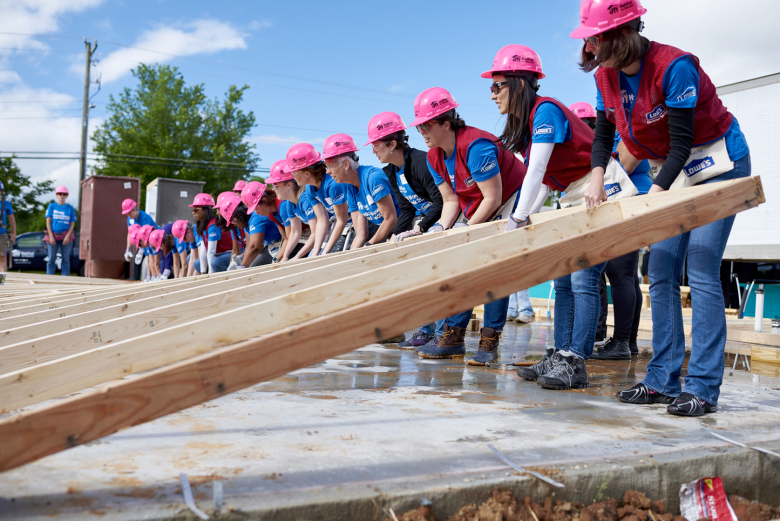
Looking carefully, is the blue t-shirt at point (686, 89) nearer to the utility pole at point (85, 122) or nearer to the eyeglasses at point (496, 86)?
the eyeglasses at point (496, 86)

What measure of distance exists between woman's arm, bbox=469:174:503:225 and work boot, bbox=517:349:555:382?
1206 millimetres

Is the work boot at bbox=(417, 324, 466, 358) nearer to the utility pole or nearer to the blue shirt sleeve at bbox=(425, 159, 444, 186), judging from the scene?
the blue shirt sleeve at bbox=(425, 159, 444, 186)

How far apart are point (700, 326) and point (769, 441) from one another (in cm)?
68

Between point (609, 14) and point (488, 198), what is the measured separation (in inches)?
70.5

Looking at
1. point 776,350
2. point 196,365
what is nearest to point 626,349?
point 776,350

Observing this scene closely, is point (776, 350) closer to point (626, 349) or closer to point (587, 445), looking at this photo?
point (626, 349)

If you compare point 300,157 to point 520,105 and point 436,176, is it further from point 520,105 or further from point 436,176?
point 520,105

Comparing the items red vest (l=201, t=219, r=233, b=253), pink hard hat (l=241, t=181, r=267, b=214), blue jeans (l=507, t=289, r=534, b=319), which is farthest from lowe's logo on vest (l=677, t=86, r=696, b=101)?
red vest (l=201, t=219, r=233, b=253)

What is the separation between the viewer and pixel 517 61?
3.69m

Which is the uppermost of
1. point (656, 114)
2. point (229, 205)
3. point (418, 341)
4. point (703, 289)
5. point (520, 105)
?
point (520, 105)

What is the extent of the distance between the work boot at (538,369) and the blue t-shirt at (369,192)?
248 centimetres

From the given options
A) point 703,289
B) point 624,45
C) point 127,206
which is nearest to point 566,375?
point 703,289

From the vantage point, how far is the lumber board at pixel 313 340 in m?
1.47

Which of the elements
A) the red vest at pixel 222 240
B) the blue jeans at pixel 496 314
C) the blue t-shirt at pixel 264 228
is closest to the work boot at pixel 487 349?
the blue jeans at pixel 496 314
